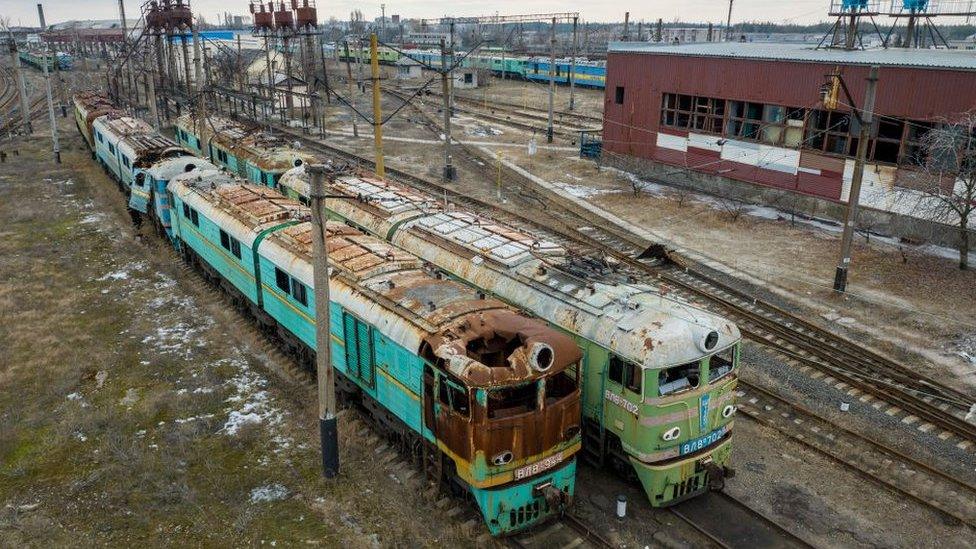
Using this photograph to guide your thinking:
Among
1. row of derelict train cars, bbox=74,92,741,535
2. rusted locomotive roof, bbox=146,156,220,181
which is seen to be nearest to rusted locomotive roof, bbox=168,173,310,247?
rusted locomotive roof, bbox=146,156,220,181

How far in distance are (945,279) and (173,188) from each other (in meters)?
26.3

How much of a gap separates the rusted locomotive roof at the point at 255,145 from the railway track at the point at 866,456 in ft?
63.0

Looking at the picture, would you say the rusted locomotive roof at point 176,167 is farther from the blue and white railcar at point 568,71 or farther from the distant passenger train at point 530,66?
the blue and white railcar at point 568,71

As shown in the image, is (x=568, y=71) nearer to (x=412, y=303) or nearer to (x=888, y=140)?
(x=888, y=140)

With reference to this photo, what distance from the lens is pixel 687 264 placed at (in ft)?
79.9

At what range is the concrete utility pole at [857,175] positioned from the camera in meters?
19.2

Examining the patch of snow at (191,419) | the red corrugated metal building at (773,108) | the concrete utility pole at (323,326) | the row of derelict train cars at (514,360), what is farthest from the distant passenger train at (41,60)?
the concrete utility pole at (323,326)

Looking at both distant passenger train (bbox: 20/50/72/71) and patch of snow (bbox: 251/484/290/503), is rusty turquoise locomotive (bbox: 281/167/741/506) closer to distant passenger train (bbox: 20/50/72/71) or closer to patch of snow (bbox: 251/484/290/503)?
patch of snow (bbox: 251/484/290/503)

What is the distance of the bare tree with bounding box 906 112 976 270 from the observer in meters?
22.8

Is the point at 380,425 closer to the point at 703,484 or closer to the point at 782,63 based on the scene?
the point at 703,484

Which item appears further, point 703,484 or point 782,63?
point 782,63

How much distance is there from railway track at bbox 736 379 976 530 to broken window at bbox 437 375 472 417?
759cm

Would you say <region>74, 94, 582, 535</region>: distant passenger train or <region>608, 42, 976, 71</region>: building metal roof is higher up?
<region>608, 42, 976, 71</region>: building metal roof

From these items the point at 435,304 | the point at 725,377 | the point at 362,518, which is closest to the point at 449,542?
the point at 362,518
